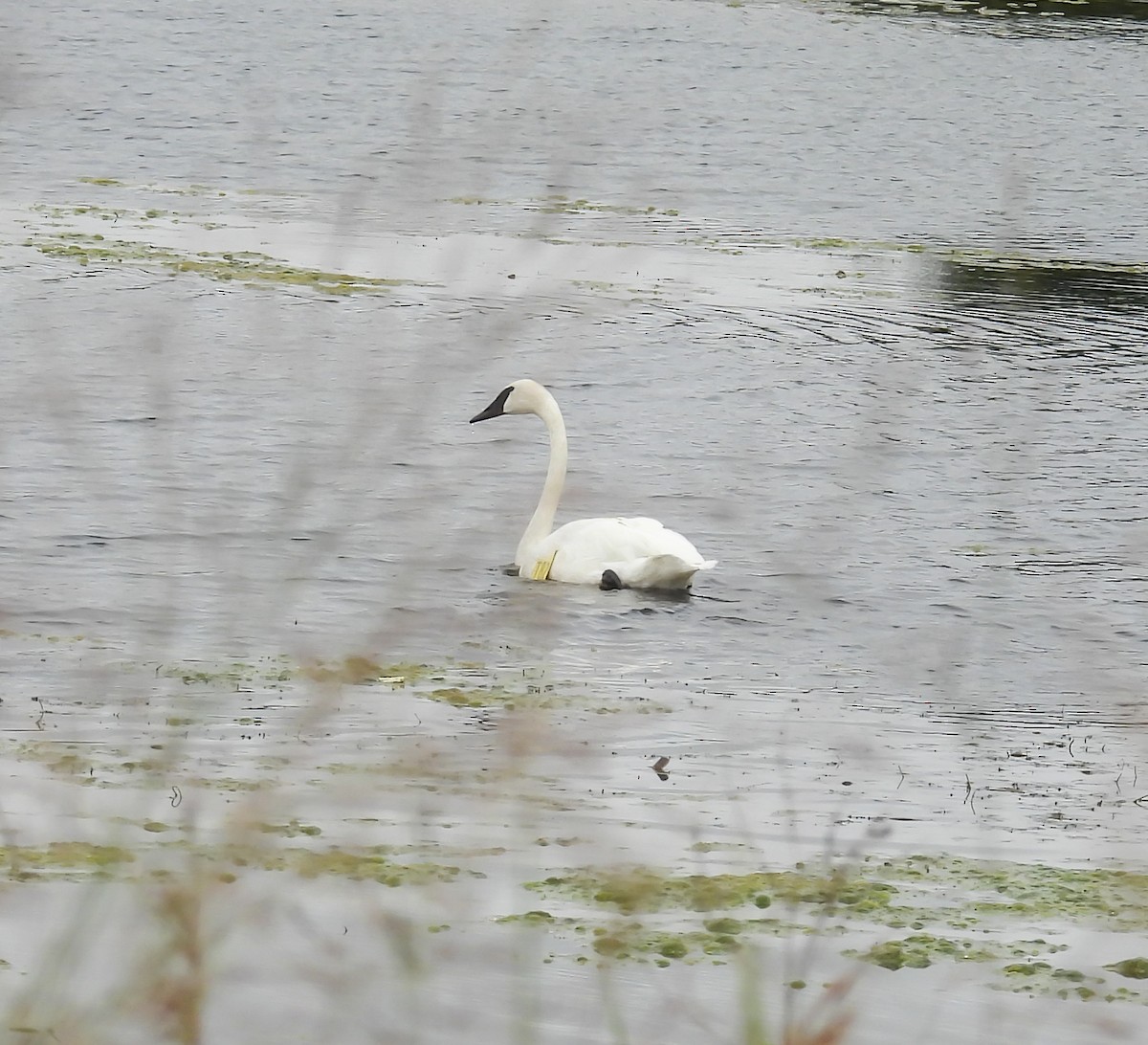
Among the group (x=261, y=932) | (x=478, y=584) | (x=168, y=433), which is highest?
(x=168, y=433)

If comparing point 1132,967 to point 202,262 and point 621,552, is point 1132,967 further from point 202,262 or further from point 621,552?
point 202,262

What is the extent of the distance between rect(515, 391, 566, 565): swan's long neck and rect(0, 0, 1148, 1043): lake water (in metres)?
0.22

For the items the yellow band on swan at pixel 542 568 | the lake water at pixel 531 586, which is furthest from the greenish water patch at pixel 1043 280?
the yellow band on swan at pixel 542 568

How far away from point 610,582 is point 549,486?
98cm

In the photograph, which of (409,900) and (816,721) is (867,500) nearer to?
(816,721)

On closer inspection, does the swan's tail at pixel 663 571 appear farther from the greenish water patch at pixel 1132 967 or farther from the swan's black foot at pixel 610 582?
the greenish water patch at pixel 1132 967

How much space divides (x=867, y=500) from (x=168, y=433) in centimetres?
845

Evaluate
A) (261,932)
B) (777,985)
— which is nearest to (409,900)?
(261,932)

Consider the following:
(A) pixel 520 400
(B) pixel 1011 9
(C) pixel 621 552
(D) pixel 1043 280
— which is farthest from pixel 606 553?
(B) pixel 1011 9

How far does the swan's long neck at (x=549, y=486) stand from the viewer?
10.2 metres

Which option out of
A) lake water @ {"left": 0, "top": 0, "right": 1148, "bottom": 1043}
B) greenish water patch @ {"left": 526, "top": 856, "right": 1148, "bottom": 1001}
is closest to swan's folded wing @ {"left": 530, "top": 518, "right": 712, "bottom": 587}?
lake water @ {"left": 0, "top": 0, "right": 1148, "bottom": 1043}

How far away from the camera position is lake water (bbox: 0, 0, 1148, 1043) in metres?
3.47

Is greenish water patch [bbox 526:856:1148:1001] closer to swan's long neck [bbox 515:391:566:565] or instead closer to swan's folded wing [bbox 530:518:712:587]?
swan's folded wing [bbox 530:518:712:587]

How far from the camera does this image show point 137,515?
32.8 feet
